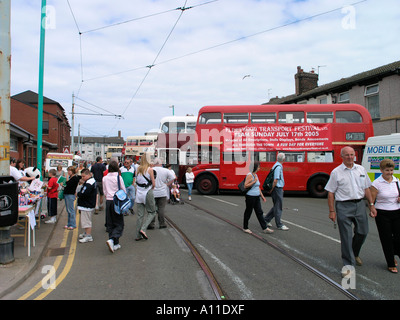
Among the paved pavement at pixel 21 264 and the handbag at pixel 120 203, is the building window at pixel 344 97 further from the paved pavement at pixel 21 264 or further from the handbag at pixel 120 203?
the paved pavement at pixel 21 264

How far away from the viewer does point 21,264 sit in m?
4.99

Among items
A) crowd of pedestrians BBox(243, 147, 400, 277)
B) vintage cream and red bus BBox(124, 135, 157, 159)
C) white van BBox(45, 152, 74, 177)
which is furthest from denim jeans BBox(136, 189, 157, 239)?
vintage cream and red bus BBox(124, 135, 157, 159)

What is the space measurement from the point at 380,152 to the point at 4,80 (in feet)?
38.4

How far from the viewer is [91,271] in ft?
15.9

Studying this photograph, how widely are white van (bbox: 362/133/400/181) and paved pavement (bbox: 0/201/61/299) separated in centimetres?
1057

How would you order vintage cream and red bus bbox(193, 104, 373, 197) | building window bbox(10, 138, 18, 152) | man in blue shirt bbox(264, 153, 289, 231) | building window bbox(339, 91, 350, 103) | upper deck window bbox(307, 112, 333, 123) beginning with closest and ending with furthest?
1. man in blue shirt bbox(264, 153, 289, 231)
2. vintage cream and red bus bbox(193, 104, 373, 197)
3. upper deck window bbox(307, 112, 333, 123)
4. building window bbox(339, 91, 350, 103)
5. building window bbox(10, 138, 18, 152)

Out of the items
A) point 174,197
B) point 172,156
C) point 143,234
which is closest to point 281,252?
point 143,234

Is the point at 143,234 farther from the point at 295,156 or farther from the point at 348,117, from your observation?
the point at 348,117

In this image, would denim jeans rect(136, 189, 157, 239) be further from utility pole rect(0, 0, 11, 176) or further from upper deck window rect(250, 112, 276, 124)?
upper deck window rect(250, 112, 276, 124)

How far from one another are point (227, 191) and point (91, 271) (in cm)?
1333

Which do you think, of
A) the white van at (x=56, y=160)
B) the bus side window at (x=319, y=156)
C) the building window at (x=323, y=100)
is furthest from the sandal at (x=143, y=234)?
the building window at (x=323, y=100)

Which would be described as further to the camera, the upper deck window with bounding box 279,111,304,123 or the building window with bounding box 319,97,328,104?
the building window with bounding box 319,97,328,104

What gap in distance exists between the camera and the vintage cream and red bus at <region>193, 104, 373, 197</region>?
14.9m

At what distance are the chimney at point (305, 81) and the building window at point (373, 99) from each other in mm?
8444
